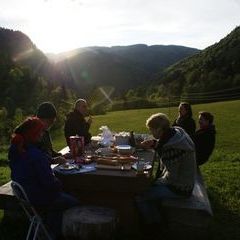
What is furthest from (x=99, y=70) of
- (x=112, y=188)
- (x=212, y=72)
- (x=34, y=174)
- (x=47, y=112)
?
(x=34, y=174)

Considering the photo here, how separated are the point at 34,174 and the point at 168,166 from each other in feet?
5.73

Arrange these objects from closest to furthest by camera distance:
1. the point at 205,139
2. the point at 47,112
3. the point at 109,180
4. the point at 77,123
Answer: the point at 109,180 < the point at 47,112 < the point at 205,139 < the point at 77,123

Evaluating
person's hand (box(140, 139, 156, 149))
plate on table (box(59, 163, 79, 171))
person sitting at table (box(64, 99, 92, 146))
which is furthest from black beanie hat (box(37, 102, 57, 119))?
person sitting at table (box(64, 99, 92, 146))

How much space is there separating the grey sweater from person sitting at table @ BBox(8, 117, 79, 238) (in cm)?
145

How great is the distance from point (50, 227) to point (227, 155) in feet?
35.1

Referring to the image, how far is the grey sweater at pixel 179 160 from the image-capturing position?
5.84 meters

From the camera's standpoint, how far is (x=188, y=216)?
237 inches

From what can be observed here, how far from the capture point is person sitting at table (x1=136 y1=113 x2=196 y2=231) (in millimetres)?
5844

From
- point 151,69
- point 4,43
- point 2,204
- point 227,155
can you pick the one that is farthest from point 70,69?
point 2,204

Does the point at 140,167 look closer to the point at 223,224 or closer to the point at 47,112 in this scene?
the point at 47,112

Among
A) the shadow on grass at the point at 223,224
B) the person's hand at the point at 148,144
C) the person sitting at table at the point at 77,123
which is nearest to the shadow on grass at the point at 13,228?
the person's hand at the point at 148,144

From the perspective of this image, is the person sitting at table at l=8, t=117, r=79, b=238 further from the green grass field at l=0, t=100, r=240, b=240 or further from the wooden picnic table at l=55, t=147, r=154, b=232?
the green grass field at l=0, t=100, r=240, b=240

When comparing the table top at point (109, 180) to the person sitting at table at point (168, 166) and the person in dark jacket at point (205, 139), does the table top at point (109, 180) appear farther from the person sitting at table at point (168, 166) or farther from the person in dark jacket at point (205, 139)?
the person in dark jacket at point (205, 139)

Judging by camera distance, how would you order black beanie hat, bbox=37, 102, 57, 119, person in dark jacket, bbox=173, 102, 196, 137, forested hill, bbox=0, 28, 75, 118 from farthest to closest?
forested hill, bbox=0, 28, 75, 118
person in dark jacket, bbox=173, 102, 196, 137
black beanie hat, bbox=37, 102, 57, 119
